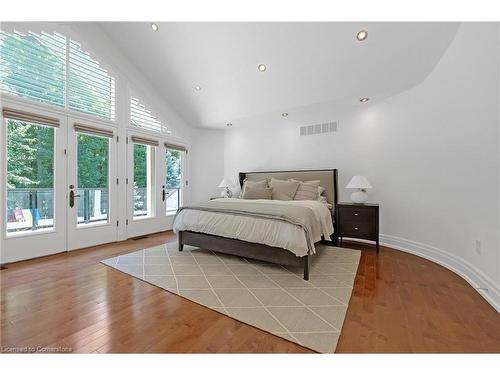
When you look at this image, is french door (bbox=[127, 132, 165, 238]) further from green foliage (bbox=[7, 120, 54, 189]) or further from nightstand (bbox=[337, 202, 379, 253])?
nightstand (bbox=[337, 202, 379, 253])

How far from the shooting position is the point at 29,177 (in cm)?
310

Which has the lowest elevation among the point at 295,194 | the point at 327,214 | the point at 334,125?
the point at 327,214

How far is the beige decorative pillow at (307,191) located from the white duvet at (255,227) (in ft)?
2.05

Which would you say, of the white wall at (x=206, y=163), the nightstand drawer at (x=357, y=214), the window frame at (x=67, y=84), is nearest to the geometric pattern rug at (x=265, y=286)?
the nightstand drawer at (x=357, y=214)

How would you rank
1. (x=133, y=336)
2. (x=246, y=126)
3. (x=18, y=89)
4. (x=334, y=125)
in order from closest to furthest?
(x=133, y=336) → (x=18, y=89) → (x=334, y=125) → (x=246, y=126)

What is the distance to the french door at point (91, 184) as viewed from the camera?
3516 mm

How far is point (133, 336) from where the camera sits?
60.2 inches

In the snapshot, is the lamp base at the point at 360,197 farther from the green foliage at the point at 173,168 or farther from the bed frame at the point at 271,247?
the green foliage at the point at 173,168

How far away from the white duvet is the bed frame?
0.10 metres

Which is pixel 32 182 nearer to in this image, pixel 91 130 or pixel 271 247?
pixel 91 130

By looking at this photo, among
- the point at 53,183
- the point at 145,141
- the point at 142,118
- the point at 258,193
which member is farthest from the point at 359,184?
the point at 53,183
